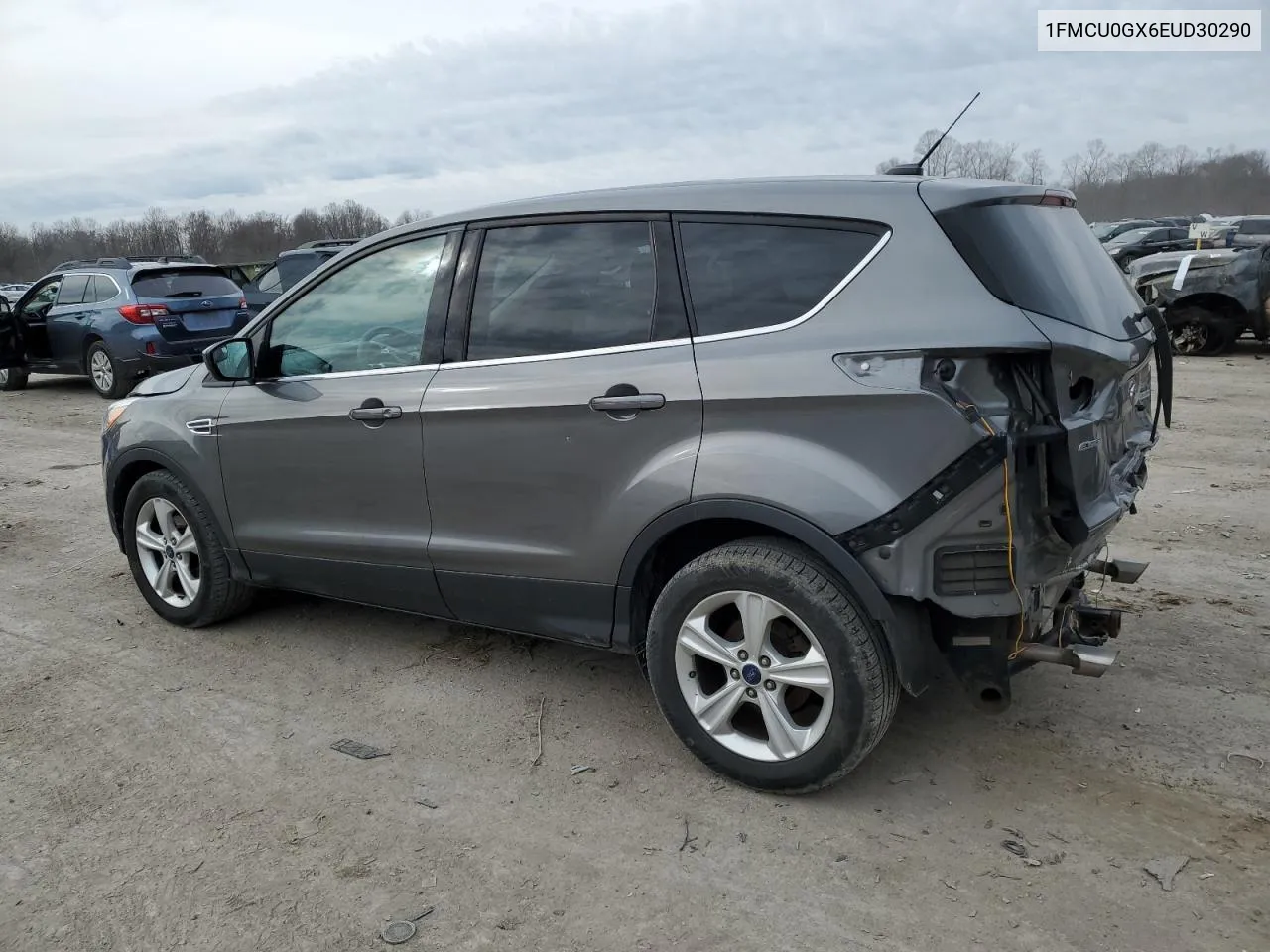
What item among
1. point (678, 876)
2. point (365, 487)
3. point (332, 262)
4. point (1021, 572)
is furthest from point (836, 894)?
point (332, 262)

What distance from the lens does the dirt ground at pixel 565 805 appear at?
8.67ft

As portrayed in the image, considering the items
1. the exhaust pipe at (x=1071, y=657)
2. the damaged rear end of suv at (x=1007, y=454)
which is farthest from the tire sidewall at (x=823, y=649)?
the exhaust pipe at (x=1071, y=657)

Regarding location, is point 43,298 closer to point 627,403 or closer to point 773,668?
point 627,403

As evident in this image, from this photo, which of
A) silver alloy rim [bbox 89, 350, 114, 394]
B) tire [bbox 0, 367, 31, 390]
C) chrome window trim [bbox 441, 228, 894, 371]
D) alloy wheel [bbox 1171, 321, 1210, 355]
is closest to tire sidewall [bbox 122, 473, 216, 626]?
chrome window trim [bbox 441, 228, 894, 371]

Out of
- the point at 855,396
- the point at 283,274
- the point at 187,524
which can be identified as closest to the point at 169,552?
the point at 187,524

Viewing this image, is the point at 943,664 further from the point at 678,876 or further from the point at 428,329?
the point at 428,329

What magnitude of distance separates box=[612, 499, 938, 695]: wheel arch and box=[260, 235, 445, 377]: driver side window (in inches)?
48.6

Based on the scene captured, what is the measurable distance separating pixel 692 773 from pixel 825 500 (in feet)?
3.51

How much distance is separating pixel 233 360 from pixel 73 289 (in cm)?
1088

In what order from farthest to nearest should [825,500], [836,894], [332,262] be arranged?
[332,262] < [825,500] < [836,894]

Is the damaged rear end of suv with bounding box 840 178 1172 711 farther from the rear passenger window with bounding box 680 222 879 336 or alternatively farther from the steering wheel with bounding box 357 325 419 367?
the steering wheel with bounding box 357 325 419 367

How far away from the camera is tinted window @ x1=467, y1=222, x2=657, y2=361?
3.41 metres

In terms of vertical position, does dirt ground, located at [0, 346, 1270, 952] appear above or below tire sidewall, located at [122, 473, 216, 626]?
below

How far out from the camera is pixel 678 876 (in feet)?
9.25
